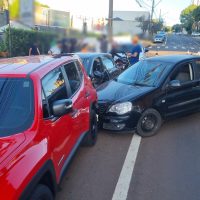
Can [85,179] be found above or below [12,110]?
below

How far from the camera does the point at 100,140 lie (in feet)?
19.1

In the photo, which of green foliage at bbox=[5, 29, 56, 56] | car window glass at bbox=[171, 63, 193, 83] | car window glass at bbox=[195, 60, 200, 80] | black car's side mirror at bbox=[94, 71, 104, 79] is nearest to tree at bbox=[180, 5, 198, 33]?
green foliage at bbox=[5, 29, 56, 56]

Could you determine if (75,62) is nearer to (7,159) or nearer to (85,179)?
(85,179)

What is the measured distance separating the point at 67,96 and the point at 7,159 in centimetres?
178

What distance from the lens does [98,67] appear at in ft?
27.7

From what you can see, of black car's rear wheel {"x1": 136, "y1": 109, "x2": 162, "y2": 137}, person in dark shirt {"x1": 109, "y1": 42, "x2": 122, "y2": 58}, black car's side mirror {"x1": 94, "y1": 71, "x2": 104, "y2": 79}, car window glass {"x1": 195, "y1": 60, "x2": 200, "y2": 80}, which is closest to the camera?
black car's rear wheel {"x1": 136, "y1": 109, "x2": 162, "y2": 137}

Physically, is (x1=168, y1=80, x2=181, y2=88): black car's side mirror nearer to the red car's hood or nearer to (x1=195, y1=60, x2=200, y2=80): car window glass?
(x1=195, y1=60, x2=200, y2=80): car window glass

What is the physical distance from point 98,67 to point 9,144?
5961mm

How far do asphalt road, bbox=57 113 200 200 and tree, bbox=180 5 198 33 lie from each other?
4907 inches

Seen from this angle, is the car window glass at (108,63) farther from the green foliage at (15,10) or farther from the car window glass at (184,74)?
the green foliage at (15,10)

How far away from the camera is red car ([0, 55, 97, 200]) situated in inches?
98.0

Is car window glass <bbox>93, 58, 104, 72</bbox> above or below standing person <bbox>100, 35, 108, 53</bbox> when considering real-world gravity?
below

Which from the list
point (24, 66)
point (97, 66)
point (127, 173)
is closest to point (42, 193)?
point (24, 66)

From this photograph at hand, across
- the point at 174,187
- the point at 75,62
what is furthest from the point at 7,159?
the point at 75,62
